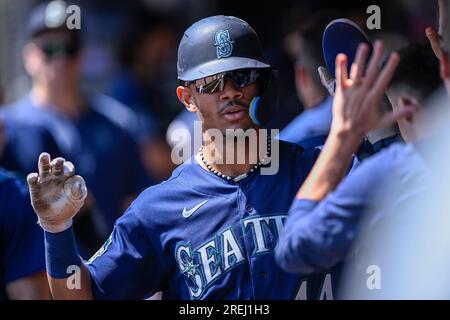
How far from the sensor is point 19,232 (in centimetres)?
441

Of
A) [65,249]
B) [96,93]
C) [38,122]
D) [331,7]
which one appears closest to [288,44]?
[331,7]

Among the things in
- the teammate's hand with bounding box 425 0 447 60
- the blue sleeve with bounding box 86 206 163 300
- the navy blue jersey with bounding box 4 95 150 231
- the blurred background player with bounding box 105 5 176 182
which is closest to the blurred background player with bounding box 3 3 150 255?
the navy blue jersey with bounding box 4 95 150 231

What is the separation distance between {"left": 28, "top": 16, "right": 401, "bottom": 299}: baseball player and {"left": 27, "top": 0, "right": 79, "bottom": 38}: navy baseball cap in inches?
92.2

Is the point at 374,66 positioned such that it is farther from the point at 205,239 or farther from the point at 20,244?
the point at 20,244

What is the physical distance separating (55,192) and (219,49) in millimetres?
694

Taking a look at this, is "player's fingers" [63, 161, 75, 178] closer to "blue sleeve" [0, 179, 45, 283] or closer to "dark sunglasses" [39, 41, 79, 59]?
"blue sleeve" [0, 179, 45, 283]

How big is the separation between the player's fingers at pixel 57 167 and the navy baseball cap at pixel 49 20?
237cm

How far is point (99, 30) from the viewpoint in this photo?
30.3 feet

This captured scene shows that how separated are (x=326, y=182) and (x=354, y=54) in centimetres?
72

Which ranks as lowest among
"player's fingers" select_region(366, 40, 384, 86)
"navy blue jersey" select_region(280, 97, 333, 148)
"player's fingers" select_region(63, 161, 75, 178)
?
"player's fingers" select_region(63, 161, 75, 178)

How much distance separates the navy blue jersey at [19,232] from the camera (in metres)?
4.39

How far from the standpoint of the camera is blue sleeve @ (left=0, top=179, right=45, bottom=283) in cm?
439

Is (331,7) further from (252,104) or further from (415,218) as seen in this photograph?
(415,218)
